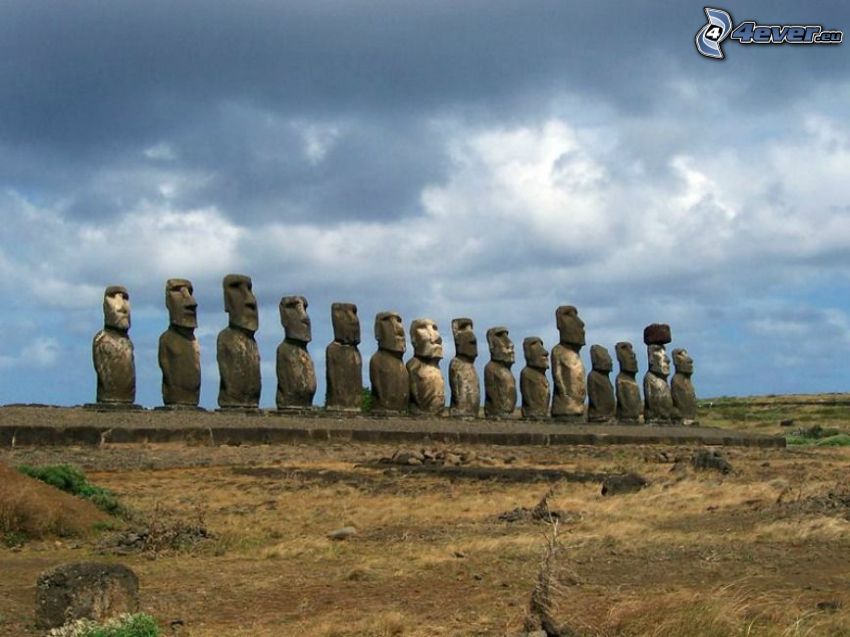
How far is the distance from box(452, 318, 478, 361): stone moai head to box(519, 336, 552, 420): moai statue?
216cm

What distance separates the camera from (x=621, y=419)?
114ft

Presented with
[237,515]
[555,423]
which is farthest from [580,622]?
[555,423]

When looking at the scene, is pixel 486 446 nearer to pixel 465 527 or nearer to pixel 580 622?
pixel 465 527

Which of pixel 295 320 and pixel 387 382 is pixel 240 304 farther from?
pixel 387 382

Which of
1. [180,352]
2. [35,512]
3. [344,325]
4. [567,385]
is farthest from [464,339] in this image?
[35,512]

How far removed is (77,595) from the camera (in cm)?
796

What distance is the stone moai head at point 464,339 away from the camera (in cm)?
3130

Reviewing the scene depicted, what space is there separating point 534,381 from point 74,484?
20.1 m

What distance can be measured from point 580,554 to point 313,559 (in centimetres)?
232

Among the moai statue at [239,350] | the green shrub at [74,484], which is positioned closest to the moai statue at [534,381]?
the moai statue at [239,350]

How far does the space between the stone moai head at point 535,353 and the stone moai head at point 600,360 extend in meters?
1.64

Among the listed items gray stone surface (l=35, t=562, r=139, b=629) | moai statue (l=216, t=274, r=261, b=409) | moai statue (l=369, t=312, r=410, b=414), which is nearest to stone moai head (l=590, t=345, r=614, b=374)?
moai statue (l=369, t=312, r=410, b=414)

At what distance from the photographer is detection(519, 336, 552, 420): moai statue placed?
107 ft

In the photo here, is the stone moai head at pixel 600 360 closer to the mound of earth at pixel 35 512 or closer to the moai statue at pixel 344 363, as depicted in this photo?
the moai statue at pixel 344 363
